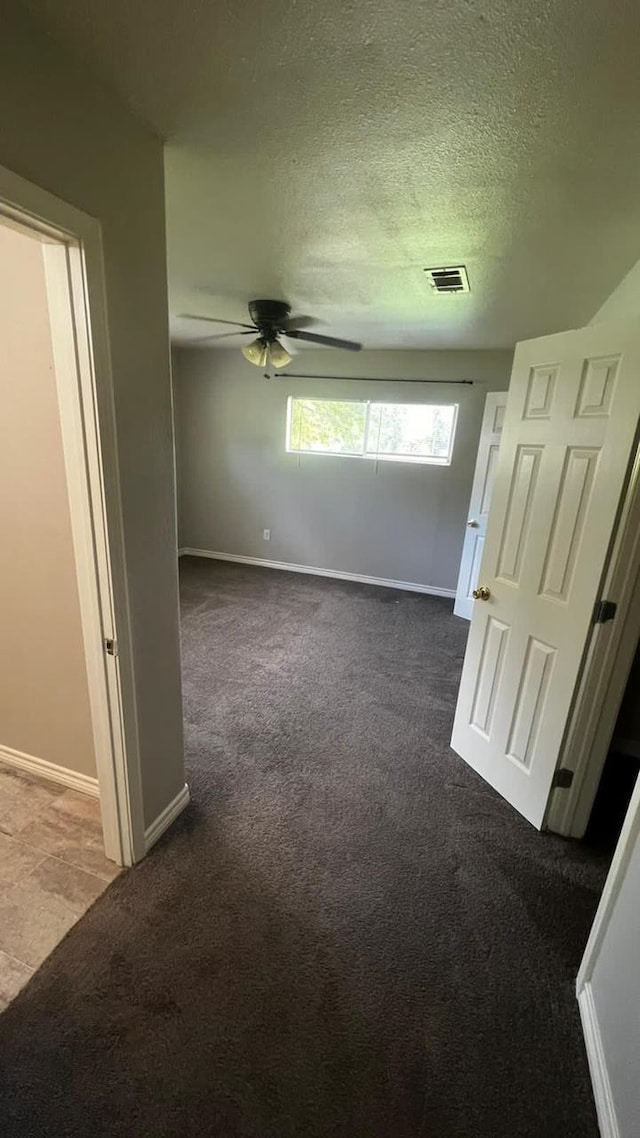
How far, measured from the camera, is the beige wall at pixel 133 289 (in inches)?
38.4

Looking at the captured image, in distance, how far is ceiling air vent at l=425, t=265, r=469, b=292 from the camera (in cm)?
219

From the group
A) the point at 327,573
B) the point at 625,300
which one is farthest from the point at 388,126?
the point at 327,573

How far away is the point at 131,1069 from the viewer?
46.3 inches

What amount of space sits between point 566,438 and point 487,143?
983 millimetres

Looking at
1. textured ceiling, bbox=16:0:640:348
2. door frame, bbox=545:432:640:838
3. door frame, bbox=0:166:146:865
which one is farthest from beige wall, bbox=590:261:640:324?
door frame, bbox=0:166:146:865

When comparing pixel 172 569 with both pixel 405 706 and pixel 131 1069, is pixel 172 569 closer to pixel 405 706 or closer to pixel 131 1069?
pixel 131 1069

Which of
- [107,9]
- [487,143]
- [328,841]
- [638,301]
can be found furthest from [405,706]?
[107,9]

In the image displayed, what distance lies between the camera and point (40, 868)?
1709 mm

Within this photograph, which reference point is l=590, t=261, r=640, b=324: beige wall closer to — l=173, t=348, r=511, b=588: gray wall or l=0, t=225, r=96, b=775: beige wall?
l=173, t=348, r=511, b=588: gray wall

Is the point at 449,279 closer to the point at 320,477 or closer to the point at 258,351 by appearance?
the point at 258,351

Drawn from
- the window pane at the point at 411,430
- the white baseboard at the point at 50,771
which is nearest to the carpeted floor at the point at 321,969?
the white baseboard at the point at 50,771

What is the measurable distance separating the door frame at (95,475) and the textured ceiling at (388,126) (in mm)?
366

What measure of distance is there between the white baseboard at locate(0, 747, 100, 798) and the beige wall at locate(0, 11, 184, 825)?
1.44ft

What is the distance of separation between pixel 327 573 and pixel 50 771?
353 cm
